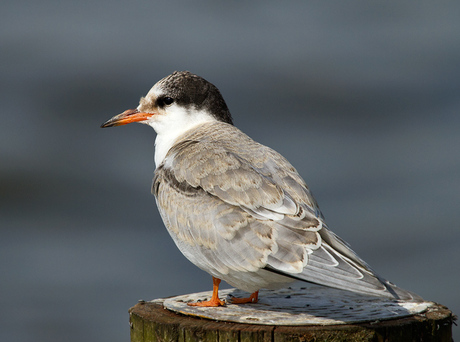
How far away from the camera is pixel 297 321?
452cm

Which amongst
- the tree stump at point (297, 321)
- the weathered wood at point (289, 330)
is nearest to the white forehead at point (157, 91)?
the tree stump at point (297, 321)

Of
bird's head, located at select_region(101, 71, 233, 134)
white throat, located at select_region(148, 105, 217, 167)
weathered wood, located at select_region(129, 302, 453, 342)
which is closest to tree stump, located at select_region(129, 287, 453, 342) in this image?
weathered wood, located at select_region(129, 302, 453, 342)

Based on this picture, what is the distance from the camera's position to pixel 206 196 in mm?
5168

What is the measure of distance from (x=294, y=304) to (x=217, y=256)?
0.68 m

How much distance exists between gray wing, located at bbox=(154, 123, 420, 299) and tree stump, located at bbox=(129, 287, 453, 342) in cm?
28

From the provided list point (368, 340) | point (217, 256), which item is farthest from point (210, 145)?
point (368, 340)

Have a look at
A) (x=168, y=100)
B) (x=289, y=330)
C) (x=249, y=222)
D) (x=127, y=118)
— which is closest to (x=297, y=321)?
(x=289, y=330)

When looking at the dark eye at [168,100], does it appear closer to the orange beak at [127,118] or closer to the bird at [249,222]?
the orange beak at [127,118]

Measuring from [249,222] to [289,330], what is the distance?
862 mm

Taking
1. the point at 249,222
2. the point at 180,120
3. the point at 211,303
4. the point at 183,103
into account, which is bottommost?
the point at 211,303

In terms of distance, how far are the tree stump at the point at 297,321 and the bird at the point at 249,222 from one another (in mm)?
229

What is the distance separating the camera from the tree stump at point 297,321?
172 inches

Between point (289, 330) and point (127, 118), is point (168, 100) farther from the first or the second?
point (289, 330)

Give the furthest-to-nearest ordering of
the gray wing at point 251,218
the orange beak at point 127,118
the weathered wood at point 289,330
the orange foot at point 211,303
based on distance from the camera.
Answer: the orange beak at point 127,118 < the orange foot at point 211,303 < the gray wing at point 251,218 < the weathered wood at point 289,330
